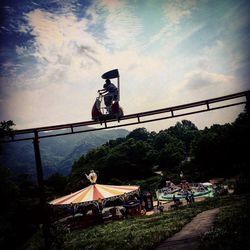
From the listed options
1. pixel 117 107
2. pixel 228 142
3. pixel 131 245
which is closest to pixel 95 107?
pixel 117 107

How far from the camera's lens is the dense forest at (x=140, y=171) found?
64.0ft

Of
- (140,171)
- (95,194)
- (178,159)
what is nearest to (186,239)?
(95,194)

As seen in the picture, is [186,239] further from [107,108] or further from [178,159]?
[178,159]

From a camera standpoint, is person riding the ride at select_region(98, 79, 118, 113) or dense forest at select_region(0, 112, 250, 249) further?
dense forest at select_region(0, 112, 250, 249)

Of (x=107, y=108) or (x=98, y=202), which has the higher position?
(x=107, y=108)

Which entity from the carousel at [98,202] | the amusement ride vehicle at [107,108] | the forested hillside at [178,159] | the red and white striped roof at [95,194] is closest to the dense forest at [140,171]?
the forested hillside at [178,159]

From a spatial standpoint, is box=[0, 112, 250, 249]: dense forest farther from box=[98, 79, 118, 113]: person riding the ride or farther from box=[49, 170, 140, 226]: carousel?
box=[98, 79, 118, 113]: person riding the ride

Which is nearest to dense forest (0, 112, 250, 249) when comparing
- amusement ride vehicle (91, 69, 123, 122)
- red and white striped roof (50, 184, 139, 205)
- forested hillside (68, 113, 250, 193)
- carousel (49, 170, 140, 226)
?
forested hillside (68, 113, 250, 193)

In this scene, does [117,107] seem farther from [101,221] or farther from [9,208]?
[9,208]

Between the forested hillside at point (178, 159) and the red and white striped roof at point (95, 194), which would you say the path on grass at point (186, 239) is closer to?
the red and white striped roof at point (95, 194)

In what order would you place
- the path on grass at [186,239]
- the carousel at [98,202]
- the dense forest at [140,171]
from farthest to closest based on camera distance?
the dense forest at [140,171] < the carousel at [98,202] < the path on grass at [186,239]

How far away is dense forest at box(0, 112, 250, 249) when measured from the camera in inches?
768

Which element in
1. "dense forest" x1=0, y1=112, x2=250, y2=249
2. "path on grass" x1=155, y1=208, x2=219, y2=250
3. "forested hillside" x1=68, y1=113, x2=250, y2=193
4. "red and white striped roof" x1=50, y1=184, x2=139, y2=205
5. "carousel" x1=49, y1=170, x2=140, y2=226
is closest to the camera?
"path on grass" x1=155, y1=208, x2=219, y2=250

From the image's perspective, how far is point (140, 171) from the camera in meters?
60.3
